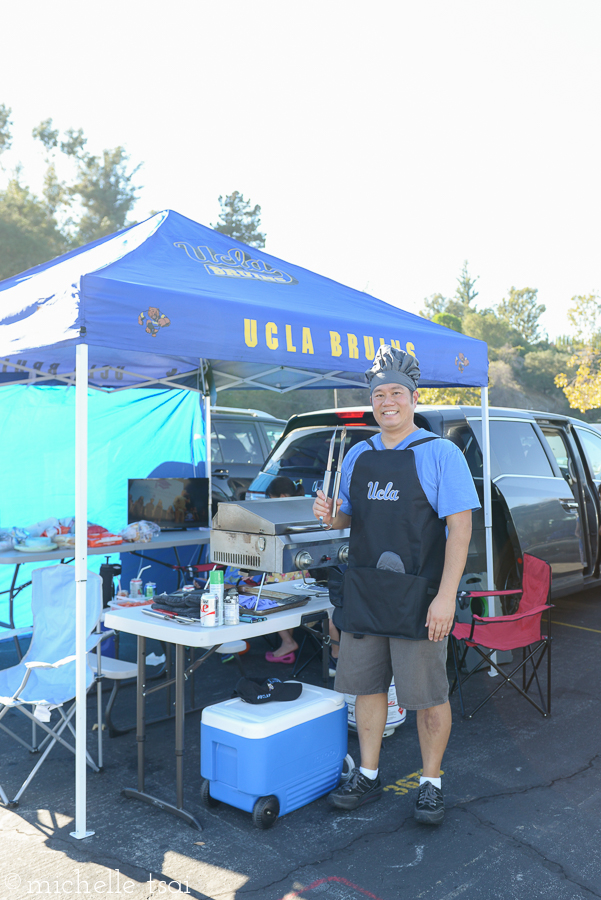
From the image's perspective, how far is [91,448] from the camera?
620cm

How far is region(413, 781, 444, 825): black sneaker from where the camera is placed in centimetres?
286

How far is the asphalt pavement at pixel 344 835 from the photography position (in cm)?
250

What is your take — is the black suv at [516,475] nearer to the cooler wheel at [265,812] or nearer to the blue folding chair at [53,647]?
the blue folding chair at [53,647]

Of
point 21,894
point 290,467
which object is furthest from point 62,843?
point 290,467

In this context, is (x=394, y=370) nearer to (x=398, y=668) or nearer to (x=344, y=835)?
(x=398, y=668)

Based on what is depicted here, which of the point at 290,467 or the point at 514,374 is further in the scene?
the point at 514,374

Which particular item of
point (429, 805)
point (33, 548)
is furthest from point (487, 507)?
point (33, 548)

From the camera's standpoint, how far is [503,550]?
202 inches

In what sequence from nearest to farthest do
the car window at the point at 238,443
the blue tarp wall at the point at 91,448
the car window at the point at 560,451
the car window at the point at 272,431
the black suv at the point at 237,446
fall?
the blue tarp wall at the point at 91,448 → the car window at the point at 560,451 → the black suv at the point at 237,446 → the car window at the point at 238,443 → the car window at the point at 272,431

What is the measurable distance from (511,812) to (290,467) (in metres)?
3.04

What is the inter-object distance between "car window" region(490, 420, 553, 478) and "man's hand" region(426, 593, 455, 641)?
248 centimetres

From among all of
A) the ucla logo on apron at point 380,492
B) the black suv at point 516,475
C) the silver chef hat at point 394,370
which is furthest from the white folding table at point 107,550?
the silver chef hat at point 394,370

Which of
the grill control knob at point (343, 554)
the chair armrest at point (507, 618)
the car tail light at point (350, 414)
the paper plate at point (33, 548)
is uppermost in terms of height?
the car tail light at point (350, 414)

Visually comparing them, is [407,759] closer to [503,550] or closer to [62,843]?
[62,843]
